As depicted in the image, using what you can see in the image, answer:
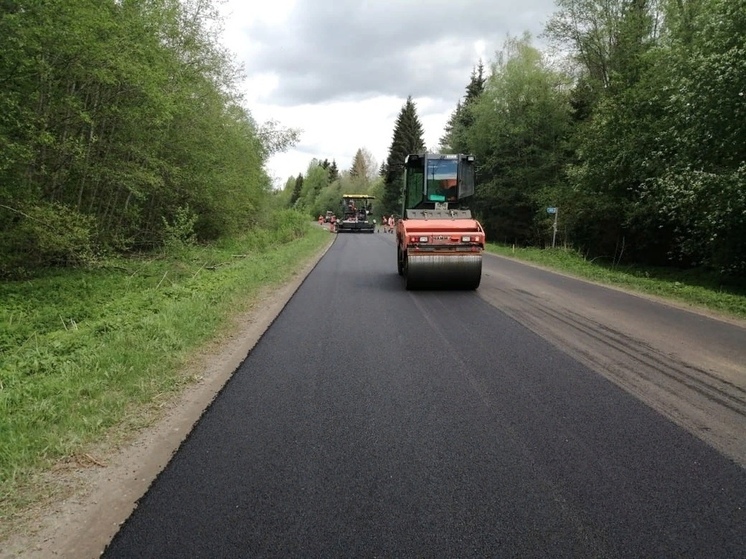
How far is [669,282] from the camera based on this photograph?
14703 mm

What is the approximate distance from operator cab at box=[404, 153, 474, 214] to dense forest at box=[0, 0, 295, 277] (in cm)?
665

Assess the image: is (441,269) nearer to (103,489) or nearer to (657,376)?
(657,376)

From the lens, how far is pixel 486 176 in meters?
38.2

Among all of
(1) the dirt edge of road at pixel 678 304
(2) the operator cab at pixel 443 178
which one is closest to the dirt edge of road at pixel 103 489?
(1) the dirt edge of road at pixel 678 304

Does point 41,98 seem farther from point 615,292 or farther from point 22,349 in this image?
point 615,292

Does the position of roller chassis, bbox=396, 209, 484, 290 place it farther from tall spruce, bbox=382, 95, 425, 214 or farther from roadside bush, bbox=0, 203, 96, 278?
tall spruce, bbox=382, 95, 425, 214

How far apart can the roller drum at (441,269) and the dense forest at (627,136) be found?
5.65m

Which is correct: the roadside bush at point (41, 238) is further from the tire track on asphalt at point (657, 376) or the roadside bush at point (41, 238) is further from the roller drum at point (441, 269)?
the tire track on asphalt at point (657, 376)

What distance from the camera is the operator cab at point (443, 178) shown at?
1246 cm

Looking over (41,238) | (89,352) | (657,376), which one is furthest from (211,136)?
(657,376)

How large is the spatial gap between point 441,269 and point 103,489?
27.8 feet

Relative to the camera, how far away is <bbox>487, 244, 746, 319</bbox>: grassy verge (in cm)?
1059

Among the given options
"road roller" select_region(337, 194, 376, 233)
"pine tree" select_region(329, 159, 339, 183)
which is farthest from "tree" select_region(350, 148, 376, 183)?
"road roller" select_region(337, 194, 376, 233)

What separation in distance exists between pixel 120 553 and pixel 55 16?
10.9 m
